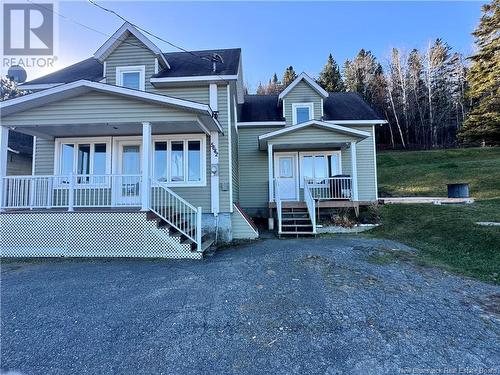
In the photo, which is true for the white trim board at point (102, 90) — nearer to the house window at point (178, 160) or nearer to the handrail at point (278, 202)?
the house window at point (178, 160)

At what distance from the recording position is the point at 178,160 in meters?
9.40

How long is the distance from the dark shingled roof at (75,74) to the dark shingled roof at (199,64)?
9.26ft

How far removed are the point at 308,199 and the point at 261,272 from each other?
219 inches

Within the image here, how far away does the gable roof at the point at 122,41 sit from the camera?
396 inches

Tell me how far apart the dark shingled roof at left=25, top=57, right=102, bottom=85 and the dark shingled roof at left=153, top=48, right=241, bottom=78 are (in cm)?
282

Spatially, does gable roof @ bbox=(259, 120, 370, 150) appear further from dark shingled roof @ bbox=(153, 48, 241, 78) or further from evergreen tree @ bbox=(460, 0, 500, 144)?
evergreen tree @ bbox=(460, 0, 500, 144)

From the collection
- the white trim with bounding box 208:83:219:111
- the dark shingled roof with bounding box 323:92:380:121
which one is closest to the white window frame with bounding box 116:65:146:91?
the white trim with bounding box 208:83:219:111

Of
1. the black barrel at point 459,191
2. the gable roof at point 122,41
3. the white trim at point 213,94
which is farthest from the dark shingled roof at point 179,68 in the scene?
the black barrel at point 459,191

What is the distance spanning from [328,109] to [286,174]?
4.36 m

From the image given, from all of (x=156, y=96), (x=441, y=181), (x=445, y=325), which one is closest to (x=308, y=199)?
(x=156, y=96)

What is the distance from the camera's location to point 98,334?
331 centimetres

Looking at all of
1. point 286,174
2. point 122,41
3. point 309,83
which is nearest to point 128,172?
point 122,41

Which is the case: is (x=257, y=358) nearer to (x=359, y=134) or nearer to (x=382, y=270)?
(x=382, y=270)

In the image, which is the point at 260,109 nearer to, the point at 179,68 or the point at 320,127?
the point at 320,127
